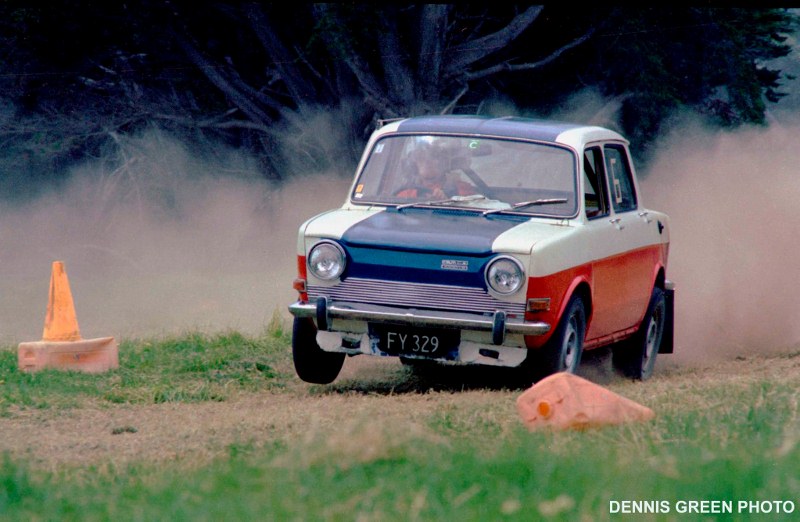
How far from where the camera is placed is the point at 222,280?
2055 cm

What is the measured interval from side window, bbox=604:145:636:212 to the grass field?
4.77ft

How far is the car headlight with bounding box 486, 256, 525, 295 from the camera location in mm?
8391

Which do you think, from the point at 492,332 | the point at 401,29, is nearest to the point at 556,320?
the point at 492,332

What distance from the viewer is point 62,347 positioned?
9.88 m

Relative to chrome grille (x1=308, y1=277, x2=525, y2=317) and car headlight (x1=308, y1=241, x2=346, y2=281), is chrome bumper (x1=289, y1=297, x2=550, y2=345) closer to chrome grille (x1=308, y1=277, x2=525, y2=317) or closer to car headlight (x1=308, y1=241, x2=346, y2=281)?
chrome grille (x1=308, y1=277, x2=525, y2=317)

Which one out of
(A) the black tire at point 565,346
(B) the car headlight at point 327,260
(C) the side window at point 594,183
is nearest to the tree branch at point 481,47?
(C) the side window at point 594,183

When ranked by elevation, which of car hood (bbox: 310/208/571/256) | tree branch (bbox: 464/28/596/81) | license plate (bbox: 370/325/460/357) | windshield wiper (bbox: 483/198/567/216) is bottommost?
license plate (bbox: 370/325/460/357)

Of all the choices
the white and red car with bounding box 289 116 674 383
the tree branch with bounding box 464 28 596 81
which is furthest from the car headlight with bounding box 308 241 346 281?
the tree branch with bounding box 464 28 596 81

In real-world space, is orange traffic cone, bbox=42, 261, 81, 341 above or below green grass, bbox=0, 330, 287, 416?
above

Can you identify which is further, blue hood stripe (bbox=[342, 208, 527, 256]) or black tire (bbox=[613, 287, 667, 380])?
black tire (bbox=[613, 287, 667, 380])

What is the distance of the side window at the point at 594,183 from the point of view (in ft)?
31.8

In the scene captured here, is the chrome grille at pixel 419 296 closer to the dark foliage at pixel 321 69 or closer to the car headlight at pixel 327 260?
the car headlight at pixel 327 260

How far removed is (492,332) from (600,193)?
6.46ft

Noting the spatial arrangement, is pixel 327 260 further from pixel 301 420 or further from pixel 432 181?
pixel 301 420
